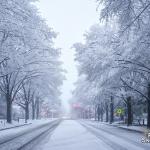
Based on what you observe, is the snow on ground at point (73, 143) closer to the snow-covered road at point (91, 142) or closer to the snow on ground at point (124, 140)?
the snow-covered road at point (91, 142)

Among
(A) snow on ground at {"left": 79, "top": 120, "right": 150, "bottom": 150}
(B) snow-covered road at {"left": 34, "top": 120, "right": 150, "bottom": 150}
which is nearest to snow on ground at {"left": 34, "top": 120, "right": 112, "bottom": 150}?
(B) snow-covered road at {"left": 34, "top": 120, "right": 150, "bottom": 150}

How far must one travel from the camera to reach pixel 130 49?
3067 centimetres

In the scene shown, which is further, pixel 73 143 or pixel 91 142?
pixel 91 142

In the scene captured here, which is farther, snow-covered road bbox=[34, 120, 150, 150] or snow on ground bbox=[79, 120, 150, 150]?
snow on ground bbox=[79, 120, 150, 150]

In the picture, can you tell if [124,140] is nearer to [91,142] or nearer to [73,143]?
[91,142]

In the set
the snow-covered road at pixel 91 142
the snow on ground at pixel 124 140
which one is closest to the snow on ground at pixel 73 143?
the snow-covered road at pixel 91 142

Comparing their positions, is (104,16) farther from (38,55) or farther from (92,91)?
(92,91)

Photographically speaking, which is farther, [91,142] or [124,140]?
[124,140]

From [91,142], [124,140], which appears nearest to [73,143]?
[91,142]

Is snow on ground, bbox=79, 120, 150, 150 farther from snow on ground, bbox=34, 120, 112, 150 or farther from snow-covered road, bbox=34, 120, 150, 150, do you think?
snow on ground, bbox=34, 120, 112, 150

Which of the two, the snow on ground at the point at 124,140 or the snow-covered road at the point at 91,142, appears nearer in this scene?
the snow-covered road at the point at 91,142

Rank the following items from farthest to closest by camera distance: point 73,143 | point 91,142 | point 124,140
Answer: point 124,140 < point 91,142 < point 73,143

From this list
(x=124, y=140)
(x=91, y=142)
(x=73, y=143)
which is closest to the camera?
(x=73, y=143)

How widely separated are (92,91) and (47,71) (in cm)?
1814
